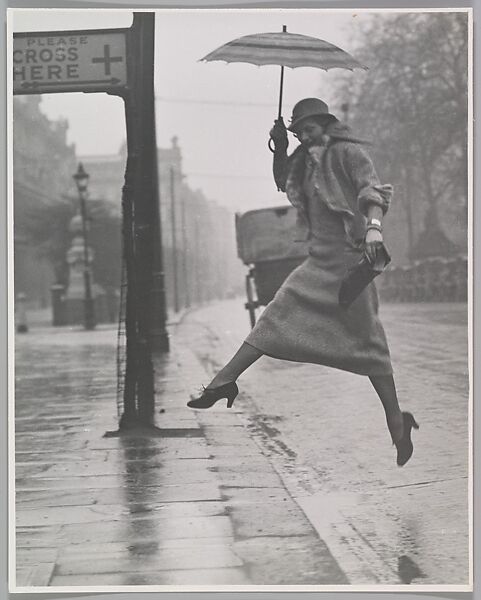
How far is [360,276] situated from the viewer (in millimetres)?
6219

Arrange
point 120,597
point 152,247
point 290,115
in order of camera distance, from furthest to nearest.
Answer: point 152,247, point 290,115, point 120,597

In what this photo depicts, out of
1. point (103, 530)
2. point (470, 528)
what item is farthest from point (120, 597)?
point (470, 528)

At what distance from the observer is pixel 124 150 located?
659 cm

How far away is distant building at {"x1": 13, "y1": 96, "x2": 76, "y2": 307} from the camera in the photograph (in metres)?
6.36

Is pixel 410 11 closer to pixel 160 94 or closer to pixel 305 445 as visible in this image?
pixel 160 94

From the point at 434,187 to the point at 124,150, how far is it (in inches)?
72.4

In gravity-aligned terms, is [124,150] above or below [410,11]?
below

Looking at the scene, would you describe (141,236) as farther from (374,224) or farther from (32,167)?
(374,224)

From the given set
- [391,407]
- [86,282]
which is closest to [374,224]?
[391,407]

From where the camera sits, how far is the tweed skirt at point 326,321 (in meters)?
6.26

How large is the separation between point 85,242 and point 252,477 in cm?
174

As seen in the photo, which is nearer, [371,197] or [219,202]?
[371,197]

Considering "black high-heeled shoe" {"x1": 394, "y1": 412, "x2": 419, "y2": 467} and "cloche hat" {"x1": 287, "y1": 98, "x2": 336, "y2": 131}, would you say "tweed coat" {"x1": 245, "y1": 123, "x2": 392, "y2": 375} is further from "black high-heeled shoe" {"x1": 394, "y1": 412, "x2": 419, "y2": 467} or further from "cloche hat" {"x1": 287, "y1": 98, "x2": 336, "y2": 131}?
"black high-heeled shoe" {"x1": 394, "y1": 412, "x2": 419, "y2": 467}

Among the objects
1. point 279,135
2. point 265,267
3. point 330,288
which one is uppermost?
point 279,135
